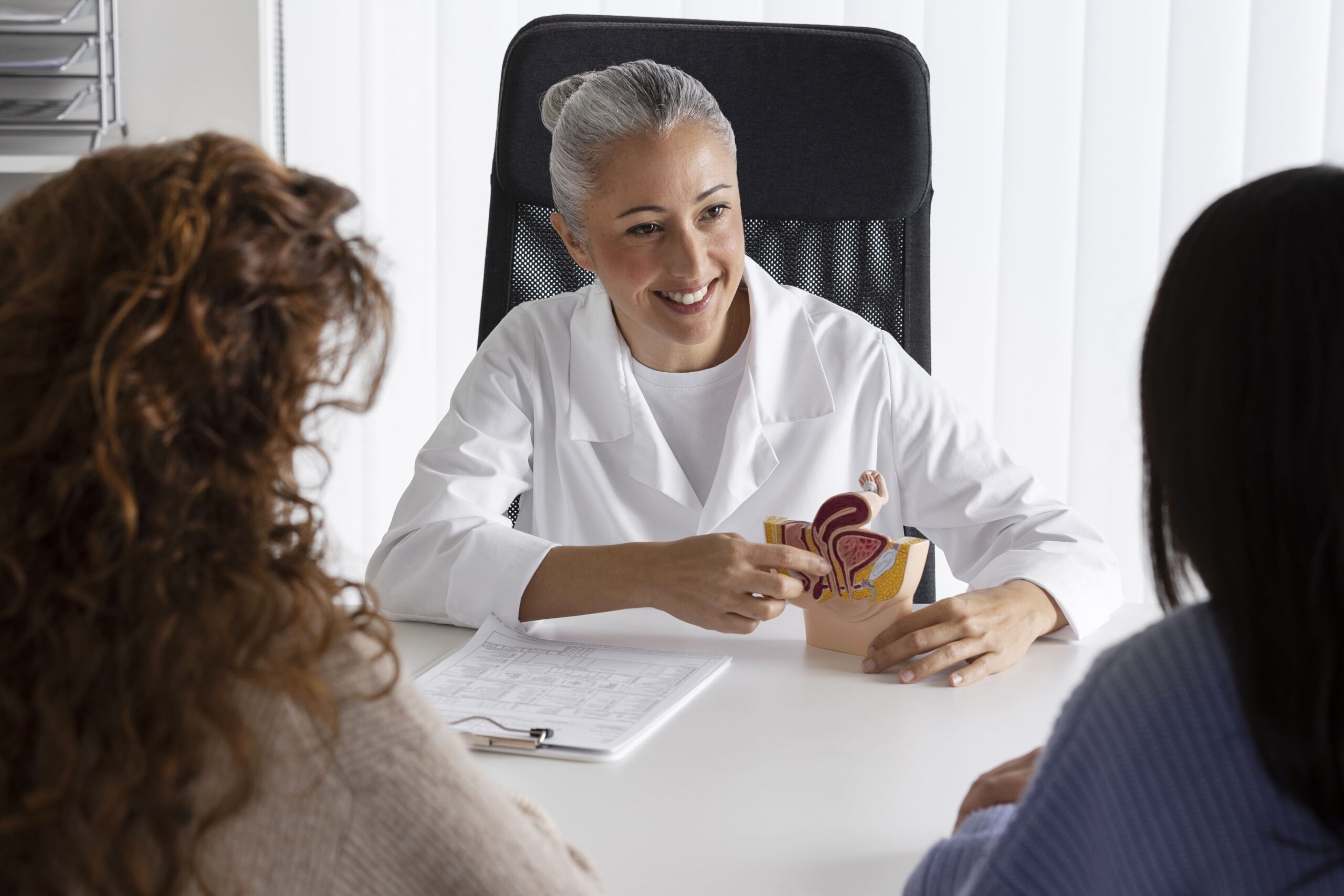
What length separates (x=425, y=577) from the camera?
1.32 metres

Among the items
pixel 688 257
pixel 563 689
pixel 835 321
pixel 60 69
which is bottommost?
pixel 563 689

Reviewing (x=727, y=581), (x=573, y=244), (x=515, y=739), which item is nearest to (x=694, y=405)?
(x=573, y=244)

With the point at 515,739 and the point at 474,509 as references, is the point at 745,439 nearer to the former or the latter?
the point at 474,509

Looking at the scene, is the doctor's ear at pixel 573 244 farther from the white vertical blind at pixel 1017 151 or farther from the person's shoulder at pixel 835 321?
the white vertical blind at pixel 1017 151

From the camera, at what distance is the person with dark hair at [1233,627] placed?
0.49 meters

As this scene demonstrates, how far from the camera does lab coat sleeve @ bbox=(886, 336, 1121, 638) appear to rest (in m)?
1.26

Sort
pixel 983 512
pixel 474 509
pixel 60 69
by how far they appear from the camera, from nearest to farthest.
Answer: pixel 474 509 < pixel 983 512 < pixel 60 69

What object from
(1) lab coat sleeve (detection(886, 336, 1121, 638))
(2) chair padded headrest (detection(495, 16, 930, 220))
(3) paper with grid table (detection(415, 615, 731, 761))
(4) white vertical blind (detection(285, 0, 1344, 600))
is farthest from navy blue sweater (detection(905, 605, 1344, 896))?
(4) white vertical blind (detection(285, 0, 1344, 600))

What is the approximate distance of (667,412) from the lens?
1731 mm

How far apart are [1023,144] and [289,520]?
2.02 m

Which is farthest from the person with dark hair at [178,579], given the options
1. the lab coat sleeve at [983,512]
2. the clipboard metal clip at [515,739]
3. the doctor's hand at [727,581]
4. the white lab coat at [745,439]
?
the white lab coat at [745,439]

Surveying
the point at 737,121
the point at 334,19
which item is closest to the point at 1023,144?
the point at 737,121

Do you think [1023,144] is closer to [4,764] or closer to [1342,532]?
[1342,532]

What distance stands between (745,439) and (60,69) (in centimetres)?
135
